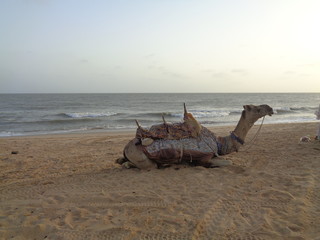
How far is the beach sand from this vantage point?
3.87 metres

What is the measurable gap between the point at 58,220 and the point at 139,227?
1.26m

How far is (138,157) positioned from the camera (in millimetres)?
6684

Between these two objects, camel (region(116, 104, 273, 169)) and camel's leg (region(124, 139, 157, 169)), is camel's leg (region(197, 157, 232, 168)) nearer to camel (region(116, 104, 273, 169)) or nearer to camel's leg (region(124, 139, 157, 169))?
camel (region(116, 104, 273, 169))

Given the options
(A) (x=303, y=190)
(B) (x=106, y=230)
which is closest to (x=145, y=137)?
(B) (x=106, y=230)

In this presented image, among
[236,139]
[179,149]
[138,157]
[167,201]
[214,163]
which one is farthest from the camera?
[236,139]

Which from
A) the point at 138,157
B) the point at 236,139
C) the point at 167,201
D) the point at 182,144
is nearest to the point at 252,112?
the point at 236,139

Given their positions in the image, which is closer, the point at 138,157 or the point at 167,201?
the point at 167,201

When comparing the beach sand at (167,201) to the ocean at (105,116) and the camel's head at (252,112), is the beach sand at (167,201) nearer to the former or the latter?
the camel's head at (252,112)

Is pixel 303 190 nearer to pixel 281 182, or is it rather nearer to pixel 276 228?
pixel 281 182

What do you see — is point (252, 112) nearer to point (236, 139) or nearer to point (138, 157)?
point (236, 139)

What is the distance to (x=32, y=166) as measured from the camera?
8.09m

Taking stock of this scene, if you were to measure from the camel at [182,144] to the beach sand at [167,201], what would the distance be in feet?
0.85

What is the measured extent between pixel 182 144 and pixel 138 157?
108 cm

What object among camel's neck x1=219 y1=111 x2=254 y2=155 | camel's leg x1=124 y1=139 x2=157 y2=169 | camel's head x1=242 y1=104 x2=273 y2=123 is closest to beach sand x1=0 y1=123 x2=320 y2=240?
camel's leg x1=124 y1=139 x2=157 y2=169
